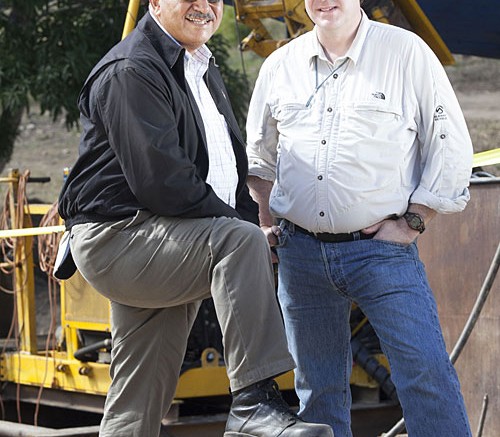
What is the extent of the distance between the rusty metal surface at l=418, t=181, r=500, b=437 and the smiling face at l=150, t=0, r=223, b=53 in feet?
5.13

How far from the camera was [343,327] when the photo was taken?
4.02 m

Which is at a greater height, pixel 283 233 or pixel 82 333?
pixel 283 233

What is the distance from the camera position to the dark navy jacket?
3.55 metres

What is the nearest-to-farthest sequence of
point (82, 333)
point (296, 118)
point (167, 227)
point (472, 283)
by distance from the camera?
1. point (167, 227)
2. point (296, 118)
3. point (472, 283)
4. point (82, 333)

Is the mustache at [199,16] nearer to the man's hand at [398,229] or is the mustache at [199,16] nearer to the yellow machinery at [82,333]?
the man's hand at [398,229]

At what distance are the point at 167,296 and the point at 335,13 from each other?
104cm

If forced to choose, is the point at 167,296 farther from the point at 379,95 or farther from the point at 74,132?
the point at 74,132

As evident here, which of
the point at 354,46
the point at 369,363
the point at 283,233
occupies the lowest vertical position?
the point at 369,363

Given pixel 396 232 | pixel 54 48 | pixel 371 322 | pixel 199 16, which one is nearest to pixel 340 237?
pixel 396 232

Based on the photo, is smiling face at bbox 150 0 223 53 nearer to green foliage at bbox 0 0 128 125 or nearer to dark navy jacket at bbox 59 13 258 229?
dark navy jacket at bbox 59 13 258 229

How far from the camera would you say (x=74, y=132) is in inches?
700

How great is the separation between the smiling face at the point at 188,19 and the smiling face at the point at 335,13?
1.07ft

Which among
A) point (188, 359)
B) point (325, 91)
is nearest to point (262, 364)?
point (325, 91)

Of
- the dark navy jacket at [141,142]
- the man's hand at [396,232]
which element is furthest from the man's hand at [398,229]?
the dark navy jacket at [141,142]
